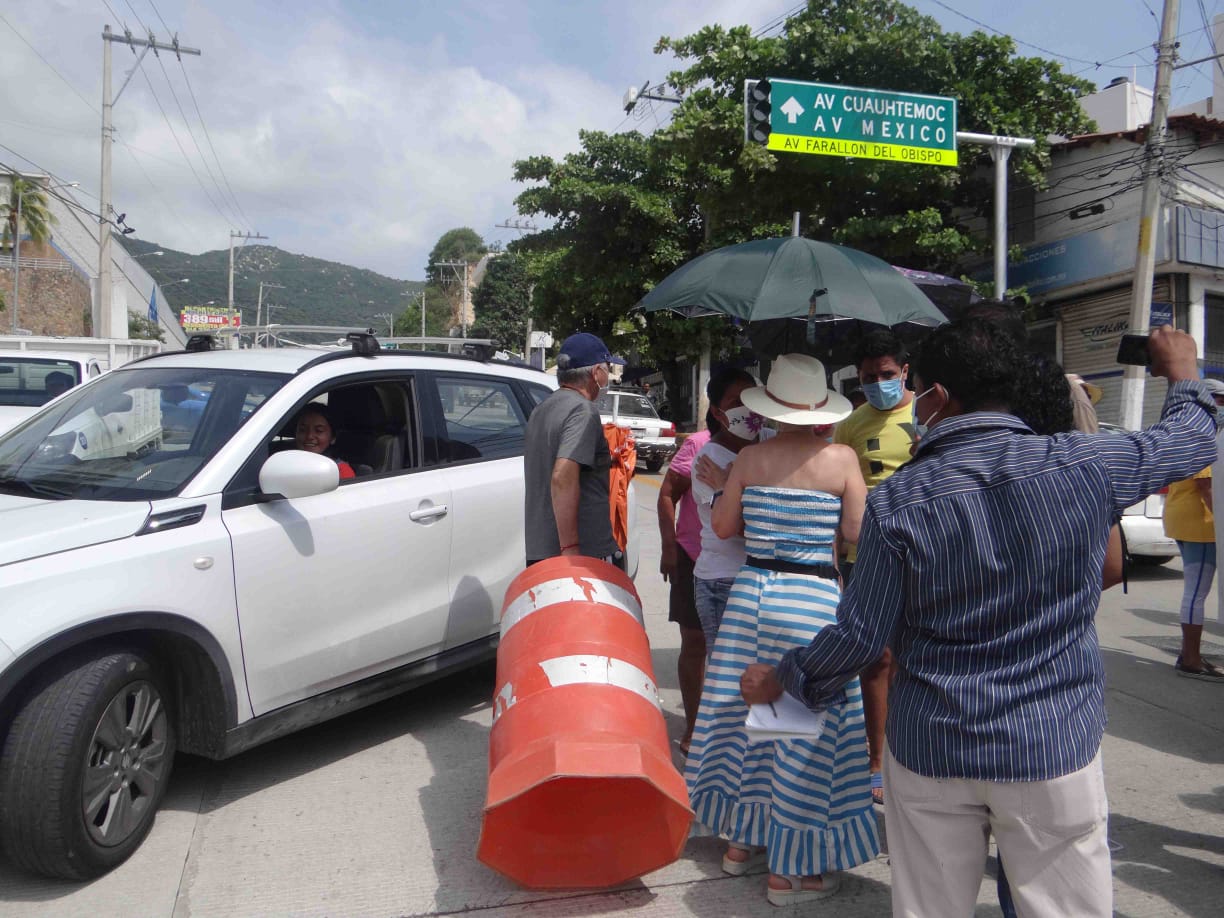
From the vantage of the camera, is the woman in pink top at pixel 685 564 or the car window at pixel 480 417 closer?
the woman in pink top at pixel 685 564

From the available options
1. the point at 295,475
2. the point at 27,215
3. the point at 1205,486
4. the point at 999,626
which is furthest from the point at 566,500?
the point at 27,215

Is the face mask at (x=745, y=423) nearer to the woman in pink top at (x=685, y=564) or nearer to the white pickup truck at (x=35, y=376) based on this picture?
the woman in pink top at (x=685, y=564)

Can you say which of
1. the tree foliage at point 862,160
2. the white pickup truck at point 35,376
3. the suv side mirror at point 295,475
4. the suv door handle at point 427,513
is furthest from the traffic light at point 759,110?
the suv side mirror at point 295,475

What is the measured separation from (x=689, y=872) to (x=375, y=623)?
1.68 m

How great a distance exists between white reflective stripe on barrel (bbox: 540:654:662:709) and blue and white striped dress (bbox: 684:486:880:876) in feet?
1.26

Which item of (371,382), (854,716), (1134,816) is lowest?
(1134,816)

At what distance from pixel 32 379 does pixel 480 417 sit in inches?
281

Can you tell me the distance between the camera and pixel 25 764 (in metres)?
3.04

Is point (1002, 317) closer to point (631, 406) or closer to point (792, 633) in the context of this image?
point (792, 633)

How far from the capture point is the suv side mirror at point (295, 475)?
375 centimetres

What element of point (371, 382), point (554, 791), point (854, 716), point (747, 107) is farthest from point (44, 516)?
point (747, 107)

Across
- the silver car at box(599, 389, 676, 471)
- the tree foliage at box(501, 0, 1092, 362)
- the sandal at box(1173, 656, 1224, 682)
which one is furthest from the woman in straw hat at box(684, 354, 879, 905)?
the silver car at box(599, 389, 676, 471)

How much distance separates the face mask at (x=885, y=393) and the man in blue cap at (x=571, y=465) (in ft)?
3.85

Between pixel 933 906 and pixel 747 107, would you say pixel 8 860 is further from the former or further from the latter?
pixel 747 107
